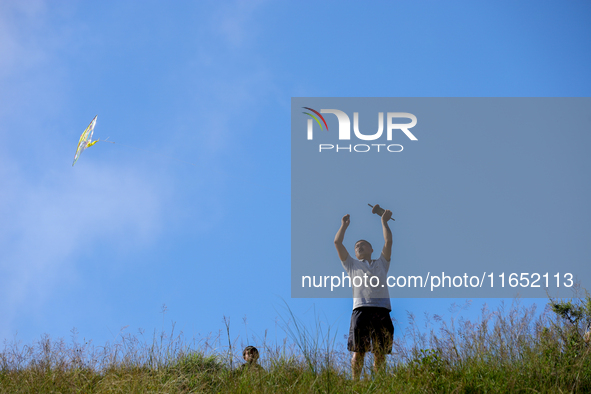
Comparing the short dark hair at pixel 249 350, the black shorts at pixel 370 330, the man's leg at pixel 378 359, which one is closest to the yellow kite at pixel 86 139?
the short dark hair at pixel 249 350

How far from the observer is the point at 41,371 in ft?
16.9

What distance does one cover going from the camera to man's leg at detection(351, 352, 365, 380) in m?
4.50

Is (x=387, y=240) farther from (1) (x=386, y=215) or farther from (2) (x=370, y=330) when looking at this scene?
(2) (x=370, y=330)

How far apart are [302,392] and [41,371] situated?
121 inches

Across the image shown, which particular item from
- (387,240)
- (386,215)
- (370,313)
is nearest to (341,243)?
(387,240)

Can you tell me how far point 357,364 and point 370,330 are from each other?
349mm

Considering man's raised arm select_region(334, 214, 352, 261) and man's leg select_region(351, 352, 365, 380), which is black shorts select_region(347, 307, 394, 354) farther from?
man's raised arm select_region(334, 214, 352, 261)

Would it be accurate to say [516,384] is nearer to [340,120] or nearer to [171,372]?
[171,372]

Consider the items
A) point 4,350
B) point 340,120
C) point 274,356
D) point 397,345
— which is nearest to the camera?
point 397,345

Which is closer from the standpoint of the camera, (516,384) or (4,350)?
(516,384)

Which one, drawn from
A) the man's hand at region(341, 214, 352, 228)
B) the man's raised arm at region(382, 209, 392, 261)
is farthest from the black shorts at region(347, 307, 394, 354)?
the man's hand at region(341, 214, 352, 228)

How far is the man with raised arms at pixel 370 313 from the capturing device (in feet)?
15.1

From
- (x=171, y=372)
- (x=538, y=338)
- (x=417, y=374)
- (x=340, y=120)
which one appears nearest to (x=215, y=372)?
(x=171, y=372)

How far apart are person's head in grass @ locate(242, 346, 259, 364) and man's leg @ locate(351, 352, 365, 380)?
116 cm
